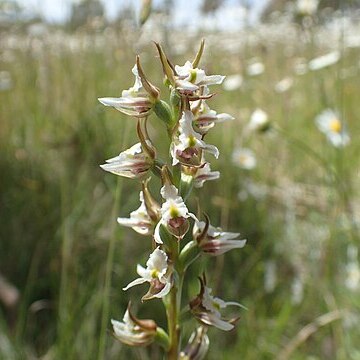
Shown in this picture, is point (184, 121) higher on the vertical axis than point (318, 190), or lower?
higher

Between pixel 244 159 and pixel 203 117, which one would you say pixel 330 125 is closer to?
pixel 244 159

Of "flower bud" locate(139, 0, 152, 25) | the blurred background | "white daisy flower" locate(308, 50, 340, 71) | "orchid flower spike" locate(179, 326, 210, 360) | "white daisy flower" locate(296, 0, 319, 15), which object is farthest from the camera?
"white daisy flower" locate(308, 50, 340, 71)

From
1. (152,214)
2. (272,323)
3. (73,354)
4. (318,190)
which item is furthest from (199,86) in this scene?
(318,190)

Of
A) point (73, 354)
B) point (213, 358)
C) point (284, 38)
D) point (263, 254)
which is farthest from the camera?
point (284, 38)

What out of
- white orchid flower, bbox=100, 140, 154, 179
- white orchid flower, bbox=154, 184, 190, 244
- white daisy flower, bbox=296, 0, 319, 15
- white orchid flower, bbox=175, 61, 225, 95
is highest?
white daisy flower, bbox=296, 0, 319, 15

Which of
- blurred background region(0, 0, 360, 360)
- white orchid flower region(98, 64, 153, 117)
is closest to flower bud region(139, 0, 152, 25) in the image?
blurred background region(0, 0, 360, 360)

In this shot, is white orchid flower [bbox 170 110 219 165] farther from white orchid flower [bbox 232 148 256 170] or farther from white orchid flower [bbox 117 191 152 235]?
white orchid flower [bbox 232 148 256 170]

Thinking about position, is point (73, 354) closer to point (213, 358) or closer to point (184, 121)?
point (213, 358)

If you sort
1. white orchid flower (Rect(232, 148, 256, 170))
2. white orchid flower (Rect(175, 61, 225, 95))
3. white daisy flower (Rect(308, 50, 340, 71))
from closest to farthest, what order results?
white orchid flower (Rect(175, 61, 225, 95)) < white daisy flower (Rect(308, 50, 340, 71)) < white orchid flower (Rect(232, 148, 256, 170))
